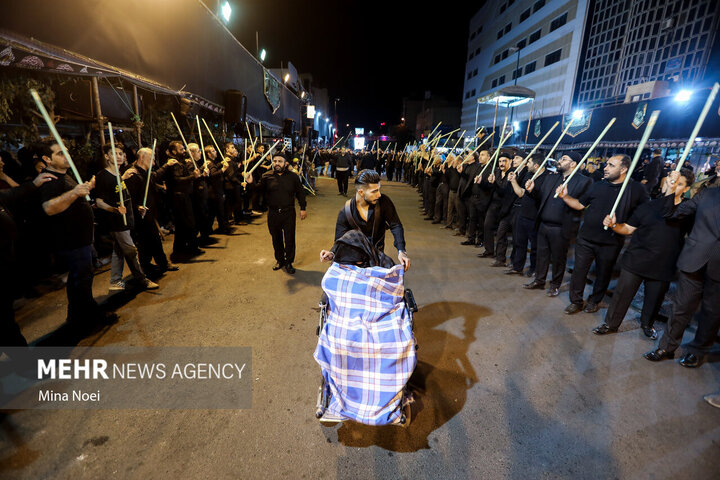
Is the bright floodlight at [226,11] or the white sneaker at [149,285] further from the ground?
the bright floodlight at [226,11]

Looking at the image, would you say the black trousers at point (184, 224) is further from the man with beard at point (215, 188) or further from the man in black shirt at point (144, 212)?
the man with beard at point (215, 188)

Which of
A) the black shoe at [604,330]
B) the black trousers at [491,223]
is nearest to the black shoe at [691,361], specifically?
the black shoe at [604,330]

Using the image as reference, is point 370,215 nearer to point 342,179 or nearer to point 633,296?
point 633,296

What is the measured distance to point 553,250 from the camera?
5.38m

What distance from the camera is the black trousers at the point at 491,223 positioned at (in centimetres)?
Result: 718

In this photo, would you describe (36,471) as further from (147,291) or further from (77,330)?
(147,291)

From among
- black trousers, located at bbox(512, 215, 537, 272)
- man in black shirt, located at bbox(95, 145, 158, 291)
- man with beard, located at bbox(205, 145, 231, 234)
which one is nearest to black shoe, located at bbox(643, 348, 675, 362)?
black trousers, located at bbox(512, 215, 537, 272)

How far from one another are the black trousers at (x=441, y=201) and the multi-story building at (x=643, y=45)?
1655 cm

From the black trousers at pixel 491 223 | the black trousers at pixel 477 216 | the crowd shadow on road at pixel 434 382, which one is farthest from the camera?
the black trousers at pixel 477 216

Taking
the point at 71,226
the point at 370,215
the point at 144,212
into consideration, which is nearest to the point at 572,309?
the point at 370,215

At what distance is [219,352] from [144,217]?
296 cm

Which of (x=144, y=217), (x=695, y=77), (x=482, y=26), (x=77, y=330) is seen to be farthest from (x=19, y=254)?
(x=482, y=26)

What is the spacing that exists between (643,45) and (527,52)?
1735 centimetres

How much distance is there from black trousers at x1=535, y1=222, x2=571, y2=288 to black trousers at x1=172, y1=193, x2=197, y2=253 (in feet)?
21.6
